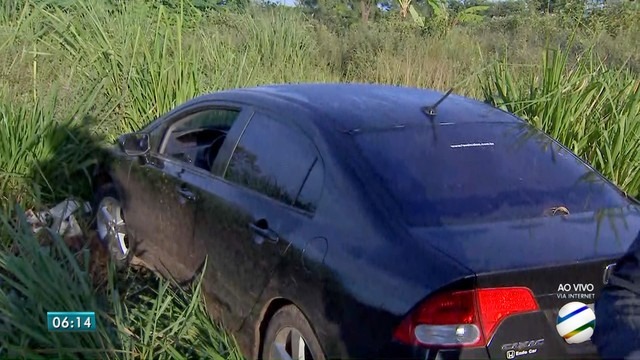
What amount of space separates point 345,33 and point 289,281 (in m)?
11.3

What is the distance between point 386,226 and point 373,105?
1.05 m

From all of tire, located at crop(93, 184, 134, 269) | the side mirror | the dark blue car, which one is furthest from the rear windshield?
tire, located at crop(93, 184, 134, 269)

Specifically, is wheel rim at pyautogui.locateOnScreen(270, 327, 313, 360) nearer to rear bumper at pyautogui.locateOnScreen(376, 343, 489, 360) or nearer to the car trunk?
rear bumper at pyautogui.locateOnScreen(376, 343, 489, 360)

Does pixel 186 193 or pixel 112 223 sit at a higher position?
pixel 186 193

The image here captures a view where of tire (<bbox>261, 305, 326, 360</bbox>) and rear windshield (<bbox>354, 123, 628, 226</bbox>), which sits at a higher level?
rear windshield (<bbox>354, 123, 628, 226</bbox>)

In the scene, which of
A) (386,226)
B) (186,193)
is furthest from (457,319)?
(186,193)

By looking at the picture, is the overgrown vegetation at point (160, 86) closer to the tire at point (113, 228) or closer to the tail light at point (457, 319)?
the tire at point (113, 228)

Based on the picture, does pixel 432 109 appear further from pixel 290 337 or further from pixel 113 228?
pixel 113 228

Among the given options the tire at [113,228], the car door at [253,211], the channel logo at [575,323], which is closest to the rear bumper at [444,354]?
the channel logo at [575,323]

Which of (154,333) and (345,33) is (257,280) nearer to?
(154,333)

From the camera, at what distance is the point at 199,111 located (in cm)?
482

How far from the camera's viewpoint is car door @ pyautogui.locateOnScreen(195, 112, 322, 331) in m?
3.53

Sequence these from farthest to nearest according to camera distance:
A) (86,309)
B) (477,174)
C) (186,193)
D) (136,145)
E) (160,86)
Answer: (160,86)
(136,145)
(186,193)
(86,309)
(477,174)
